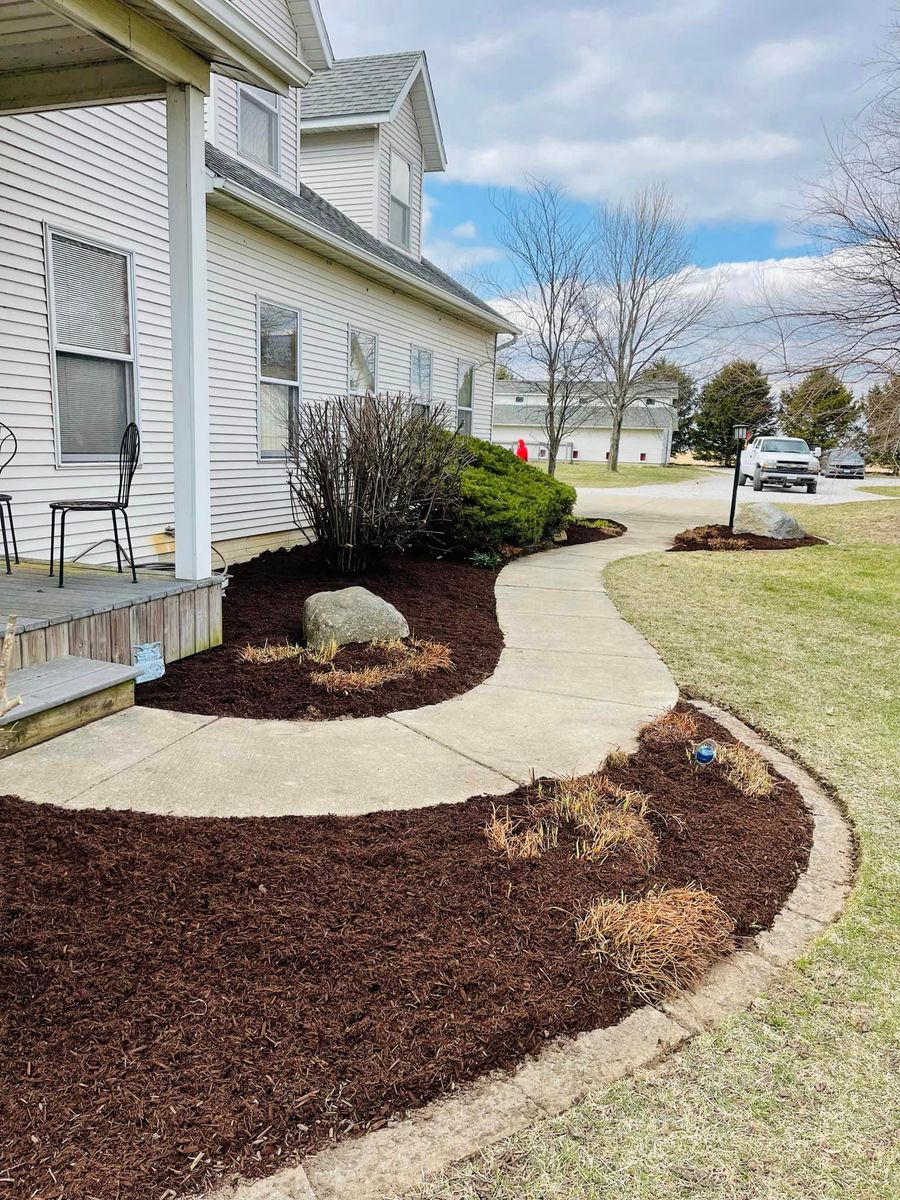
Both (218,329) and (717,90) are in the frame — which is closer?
(218,329)

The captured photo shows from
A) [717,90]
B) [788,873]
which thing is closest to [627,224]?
[717,90]

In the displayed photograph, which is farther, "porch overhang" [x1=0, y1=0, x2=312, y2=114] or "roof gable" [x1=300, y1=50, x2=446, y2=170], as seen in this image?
"roof gable" [x1=300, y1=50, x2=446, y2=170]

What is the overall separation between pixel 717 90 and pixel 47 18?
1440 cm

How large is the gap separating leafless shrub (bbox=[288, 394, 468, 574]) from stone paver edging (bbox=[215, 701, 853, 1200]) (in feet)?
16.5

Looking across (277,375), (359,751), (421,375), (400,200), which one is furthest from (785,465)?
(359,751)

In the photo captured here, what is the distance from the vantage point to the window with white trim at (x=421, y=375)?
12297mm

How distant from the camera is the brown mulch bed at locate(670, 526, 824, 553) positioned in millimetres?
12062

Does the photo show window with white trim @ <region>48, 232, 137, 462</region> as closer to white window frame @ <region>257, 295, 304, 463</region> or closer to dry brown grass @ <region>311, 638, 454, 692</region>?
white window frame @ <region>257, 295, 304, 463</region>

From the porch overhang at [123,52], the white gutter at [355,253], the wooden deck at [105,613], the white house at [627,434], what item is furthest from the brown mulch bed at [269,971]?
the white house at [627,434]

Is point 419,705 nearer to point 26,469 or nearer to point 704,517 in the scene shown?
point 26,469

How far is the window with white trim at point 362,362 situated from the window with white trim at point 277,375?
4.43 ft

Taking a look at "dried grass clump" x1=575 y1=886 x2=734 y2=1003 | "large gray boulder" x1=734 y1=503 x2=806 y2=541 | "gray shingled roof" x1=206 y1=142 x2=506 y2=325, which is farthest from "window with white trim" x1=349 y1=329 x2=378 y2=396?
"dried grass clump" x1=575 y1=886 x2=734 y2=1003

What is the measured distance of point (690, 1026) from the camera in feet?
6.67

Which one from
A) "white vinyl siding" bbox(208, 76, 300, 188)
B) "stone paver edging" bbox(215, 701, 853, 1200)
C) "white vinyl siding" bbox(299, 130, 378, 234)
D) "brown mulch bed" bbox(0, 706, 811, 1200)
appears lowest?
"stone paver edging" bbox(215, 701, 853, 1200)
